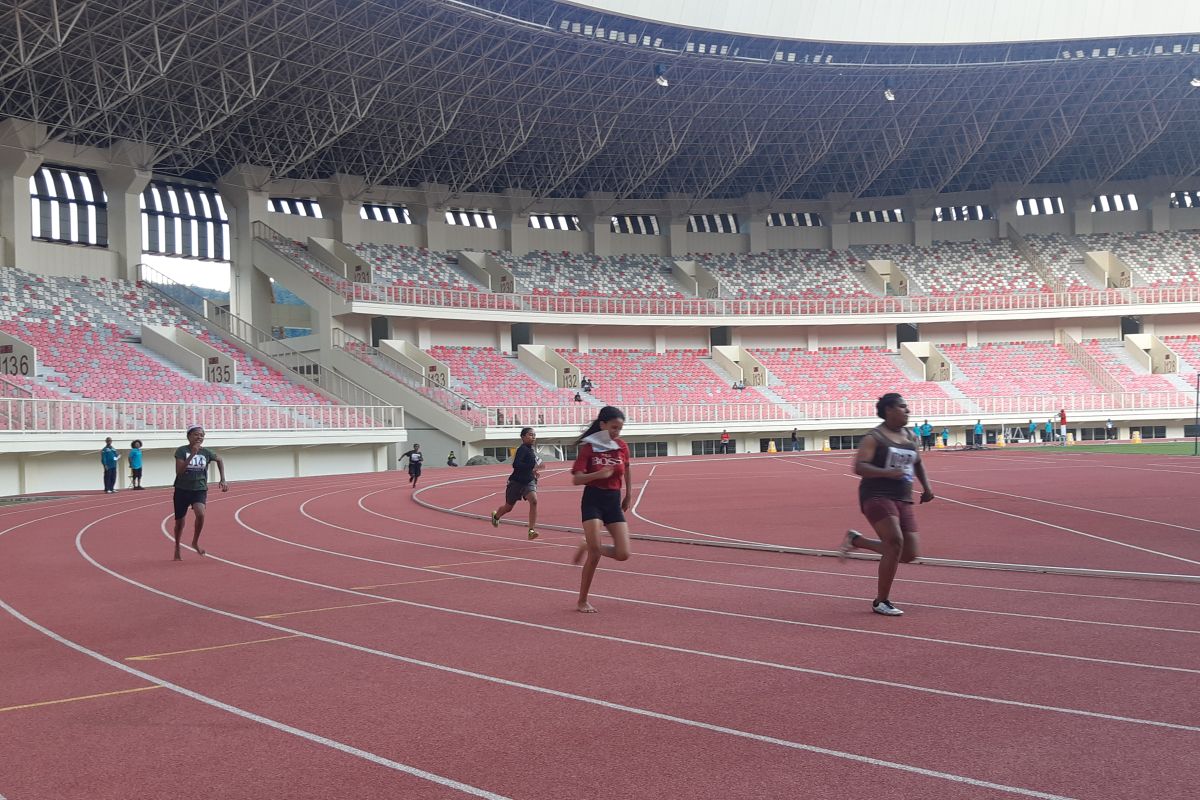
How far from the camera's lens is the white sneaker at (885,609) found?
870 centimetres

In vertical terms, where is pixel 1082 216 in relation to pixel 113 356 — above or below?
above

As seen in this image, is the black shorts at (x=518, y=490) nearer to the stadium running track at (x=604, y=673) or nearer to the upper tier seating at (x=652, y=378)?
the stadium running track at (x=604, y=673)

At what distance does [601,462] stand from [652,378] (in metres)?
47.2

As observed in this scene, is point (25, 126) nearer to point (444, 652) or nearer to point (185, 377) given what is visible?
point (185, 377)

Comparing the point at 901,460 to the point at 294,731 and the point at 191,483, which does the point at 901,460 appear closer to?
the point at 294,731

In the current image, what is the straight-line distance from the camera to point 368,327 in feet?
173

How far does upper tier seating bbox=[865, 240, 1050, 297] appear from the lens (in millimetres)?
62188

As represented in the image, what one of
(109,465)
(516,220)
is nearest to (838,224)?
(516,220)

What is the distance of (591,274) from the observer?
61375 millimetres

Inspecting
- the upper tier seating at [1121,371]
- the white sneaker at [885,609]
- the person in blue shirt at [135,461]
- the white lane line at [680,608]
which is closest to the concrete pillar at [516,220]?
the upper tier seating at [1121,371]

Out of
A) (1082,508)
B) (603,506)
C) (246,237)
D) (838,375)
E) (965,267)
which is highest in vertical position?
(246,237)

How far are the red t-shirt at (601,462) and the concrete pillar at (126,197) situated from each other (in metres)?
44.5

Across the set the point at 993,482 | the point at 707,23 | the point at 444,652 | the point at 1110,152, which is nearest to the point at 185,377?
the point at 707,23

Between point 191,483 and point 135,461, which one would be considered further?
point 135,461
